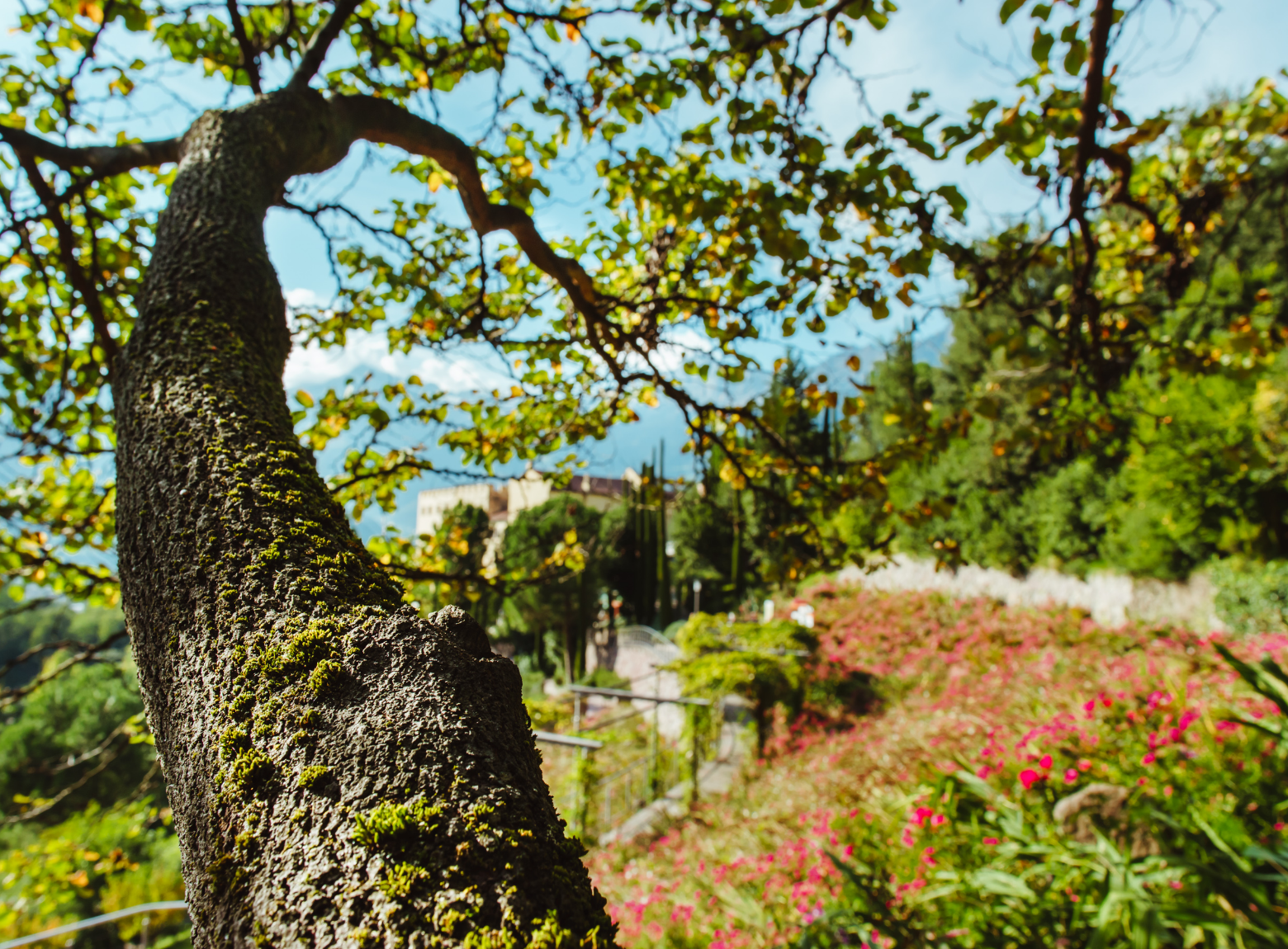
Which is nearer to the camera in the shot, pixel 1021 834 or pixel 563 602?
pixel 1021 834

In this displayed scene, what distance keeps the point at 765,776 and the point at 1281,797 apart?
689 cm

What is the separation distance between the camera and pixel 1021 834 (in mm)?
3162

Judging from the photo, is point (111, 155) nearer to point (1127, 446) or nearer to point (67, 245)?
point (67, 245)

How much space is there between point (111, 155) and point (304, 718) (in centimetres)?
242

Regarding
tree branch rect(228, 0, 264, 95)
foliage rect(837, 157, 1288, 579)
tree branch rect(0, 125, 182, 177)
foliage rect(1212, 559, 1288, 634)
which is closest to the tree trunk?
tree branch rect(0, 125, 182, 177)

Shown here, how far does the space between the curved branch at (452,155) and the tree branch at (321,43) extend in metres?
0.16

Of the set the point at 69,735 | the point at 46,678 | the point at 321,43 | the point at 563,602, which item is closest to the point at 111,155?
the point at 321,43

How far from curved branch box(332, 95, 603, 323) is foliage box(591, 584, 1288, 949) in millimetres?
3203

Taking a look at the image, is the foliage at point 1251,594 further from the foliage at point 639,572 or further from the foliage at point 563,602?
the foliage at point 563,602

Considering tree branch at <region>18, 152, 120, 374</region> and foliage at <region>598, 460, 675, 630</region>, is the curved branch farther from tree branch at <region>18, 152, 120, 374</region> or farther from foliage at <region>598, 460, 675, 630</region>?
foliage at <region>598, 460, 675, 630</region>

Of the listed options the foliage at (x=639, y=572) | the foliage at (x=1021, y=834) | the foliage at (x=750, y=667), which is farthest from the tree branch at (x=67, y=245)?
the foliage at (x=639, y=572)

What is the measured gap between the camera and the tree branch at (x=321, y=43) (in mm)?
2224

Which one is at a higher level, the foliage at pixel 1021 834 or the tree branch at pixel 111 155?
the tree branch at pixel 111 155

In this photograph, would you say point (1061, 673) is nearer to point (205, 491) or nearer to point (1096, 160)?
point (1096, 160)
